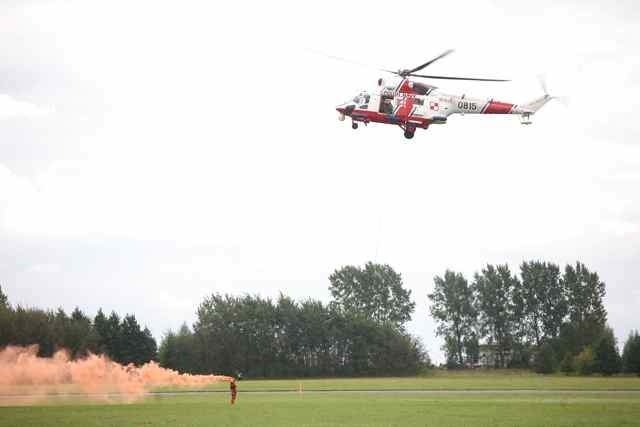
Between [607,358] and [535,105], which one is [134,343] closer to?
[607,358]

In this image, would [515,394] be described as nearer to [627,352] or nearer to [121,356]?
[627,352]

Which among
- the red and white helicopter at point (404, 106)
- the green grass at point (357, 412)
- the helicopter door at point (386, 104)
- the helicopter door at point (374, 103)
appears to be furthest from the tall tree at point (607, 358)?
the helicopter door at point (374, 103)

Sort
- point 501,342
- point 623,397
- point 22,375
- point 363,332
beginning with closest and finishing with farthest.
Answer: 1. point 623,397
2. point 22,375
3. point 363,332
4. point 501,342

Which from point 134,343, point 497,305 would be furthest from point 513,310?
point 134,343

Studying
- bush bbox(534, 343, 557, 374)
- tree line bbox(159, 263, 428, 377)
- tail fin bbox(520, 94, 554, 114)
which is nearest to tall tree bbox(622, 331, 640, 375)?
bush bbox(534, 343, 557, 374)

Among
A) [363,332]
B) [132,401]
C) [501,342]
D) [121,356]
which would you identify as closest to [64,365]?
[132,401]

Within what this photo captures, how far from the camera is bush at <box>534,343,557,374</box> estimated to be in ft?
407

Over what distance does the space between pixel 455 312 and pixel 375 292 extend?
1596cm

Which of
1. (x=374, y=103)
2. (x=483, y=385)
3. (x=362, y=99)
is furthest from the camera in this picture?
(x=483, y=385)

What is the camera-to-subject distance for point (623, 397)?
200 feet

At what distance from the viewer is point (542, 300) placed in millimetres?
159375

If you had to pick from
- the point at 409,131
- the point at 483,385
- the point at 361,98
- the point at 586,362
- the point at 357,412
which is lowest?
the point at 357,412

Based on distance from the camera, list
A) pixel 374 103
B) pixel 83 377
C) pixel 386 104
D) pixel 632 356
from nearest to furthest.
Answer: pixel 386 104
pixel 374 103
pixel 83 377
pixel 632 356

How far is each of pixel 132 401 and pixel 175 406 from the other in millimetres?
6698
